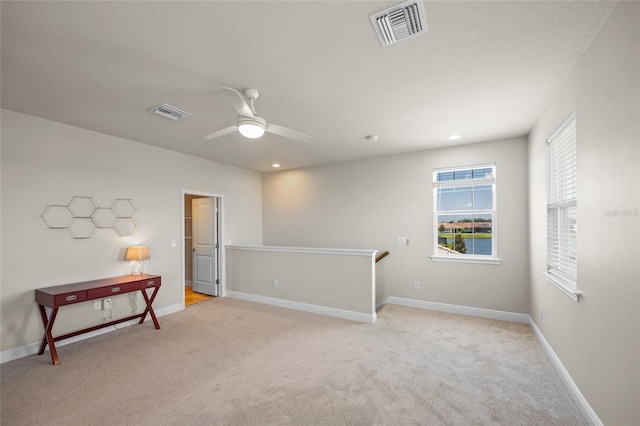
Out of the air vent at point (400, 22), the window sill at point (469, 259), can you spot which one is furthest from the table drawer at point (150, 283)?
the window sill at point (469, 259)

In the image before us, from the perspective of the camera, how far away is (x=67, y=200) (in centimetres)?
333

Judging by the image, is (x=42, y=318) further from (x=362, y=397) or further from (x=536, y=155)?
(x=536, y=155)

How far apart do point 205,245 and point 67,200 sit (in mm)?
2498

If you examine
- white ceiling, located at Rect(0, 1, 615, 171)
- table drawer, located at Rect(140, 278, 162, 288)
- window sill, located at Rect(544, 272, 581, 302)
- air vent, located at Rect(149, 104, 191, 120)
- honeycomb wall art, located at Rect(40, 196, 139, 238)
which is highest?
white ceiling, located at Rect(0, 1, 615, 171)

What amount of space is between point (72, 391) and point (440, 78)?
410 centimetres

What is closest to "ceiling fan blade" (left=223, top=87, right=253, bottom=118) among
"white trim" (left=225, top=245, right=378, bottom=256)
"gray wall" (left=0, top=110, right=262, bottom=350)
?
"white trim" (left=225, top=245, right=378, bottom=256)

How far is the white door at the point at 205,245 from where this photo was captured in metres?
5.40

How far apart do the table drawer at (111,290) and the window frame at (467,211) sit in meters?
4.29

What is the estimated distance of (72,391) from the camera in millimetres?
2348

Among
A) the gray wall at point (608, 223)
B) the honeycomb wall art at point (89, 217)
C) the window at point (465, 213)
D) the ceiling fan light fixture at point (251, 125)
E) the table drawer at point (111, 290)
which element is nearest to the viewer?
the gray wall at point (608, 223)

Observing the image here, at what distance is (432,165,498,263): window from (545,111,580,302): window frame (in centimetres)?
119

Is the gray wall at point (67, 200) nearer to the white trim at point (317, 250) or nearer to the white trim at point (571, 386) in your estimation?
the white trim at point (317, 250)

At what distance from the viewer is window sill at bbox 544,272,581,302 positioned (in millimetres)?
2125

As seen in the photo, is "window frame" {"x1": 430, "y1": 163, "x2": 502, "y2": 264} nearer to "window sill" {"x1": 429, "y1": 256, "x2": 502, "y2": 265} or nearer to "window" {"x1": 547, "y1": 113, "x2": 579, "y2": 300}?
"window sill" {"x1": 429, "y1": 256, "x2": 502, "y2": 265}
